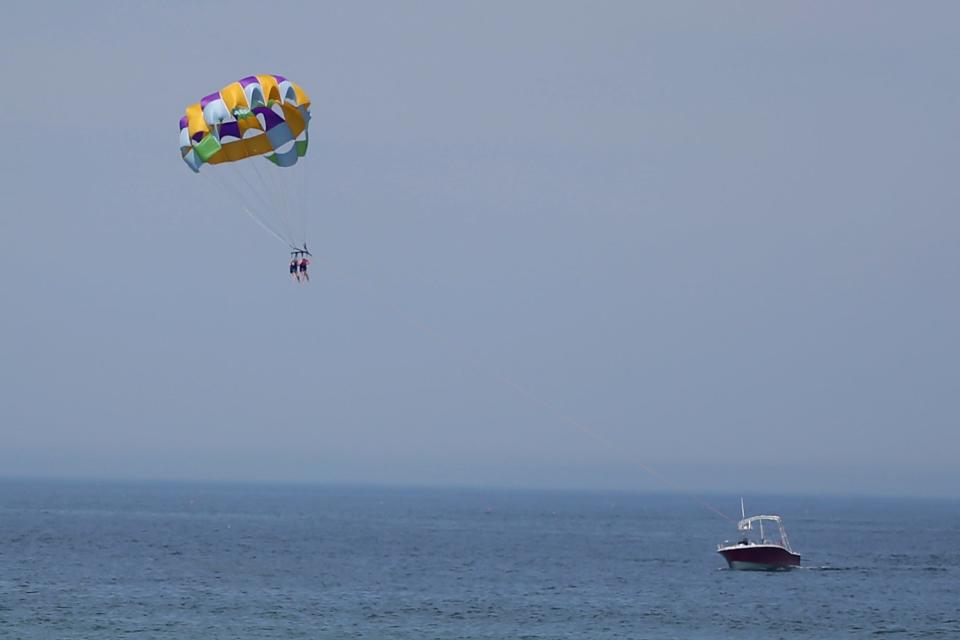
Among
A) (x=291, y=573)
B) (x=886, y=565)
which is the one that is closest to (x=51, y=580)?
(x=291, y=573)

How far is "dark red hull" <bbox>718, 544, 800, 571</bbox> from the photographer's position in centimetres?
8894

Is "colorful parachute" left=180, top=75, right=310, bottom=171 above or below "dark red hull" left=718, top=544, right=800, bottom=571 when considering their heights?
above

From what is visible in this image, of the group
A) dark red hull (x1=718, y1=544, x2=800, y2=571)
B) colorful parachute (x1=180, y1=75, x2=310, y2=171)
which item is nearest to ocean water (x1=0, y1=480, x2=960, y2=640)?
dark red hull (x1=718, y1=544, x2=800, y2=571)

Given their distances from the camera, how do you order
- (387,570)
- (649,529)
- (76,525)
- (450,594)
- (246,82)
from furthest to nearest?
(649,529) → (76,525) → (387,570) → (450,594) → (246,82)

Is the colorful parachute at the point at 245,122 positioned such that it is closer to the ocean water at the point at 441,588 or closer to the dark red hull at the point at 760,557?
the ocean water at the point at 441,588

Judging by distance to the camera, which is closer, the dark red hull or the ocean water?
the ocean water

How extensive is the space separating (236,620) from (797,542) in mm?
94249

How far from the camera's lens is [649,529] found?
6629 inches

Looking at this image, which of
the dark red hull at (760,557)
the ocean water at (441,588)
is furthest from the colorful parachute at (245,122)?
the dark red hull at (760,557)

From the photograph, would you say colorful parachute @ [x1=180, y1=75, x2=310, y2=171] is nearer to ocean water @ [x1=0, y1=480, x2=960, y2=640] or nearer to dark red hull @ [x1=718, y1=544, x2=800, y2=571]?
ocean water @ [x1=0, y1=480, x2=960, y2=640]

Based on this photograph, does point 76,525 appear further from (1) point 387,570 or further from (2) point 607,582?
(2) point 607,582

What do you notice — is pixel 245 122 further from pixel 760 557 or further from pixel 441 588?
pixel 760 557

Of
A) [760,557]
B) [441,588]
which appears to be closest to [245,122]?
[441,588]

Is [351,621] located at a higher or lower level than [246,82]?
lower
